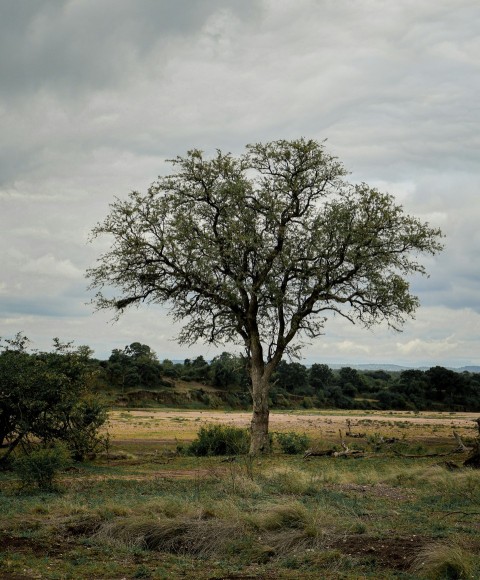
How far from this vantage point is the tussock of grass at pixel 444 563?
26.0 feet

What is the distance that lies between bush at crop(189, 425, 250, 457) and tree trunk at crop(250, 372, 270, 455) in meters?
1.17

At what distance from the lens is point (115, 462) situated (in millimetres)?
25359

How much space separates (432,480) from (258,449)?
36.9ft

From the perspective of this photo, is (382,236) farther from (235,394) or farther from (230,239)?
(235,394)

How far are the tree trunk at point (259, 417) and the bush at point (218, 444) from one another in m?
1.17

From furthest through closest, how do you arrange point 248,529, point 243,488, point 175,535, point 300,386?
point 300,386 → point 243,488 → point 248,529 → point 175,535

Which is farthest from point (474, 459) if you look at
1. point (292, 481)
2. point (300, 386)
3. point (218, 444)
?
point (300, 386)

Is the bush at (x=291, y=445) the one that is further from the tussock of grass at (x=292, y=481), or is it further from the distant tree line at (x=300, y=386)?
the distant tree line at (x=300, y=386)

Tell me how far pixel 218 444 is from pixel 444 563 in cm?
2199

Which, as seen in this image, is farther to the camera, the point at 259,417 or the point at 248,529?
the point at 259,417

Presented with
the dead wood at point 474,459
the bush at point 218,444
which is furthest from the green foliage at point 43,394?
the dead wood at point 474,459

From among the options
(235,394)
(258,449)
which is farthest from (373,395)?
(258,449)

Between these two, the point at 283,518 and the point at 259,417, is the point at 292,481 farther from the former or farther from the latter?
the point at 259,417

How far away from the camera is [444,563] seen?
8.06 m
